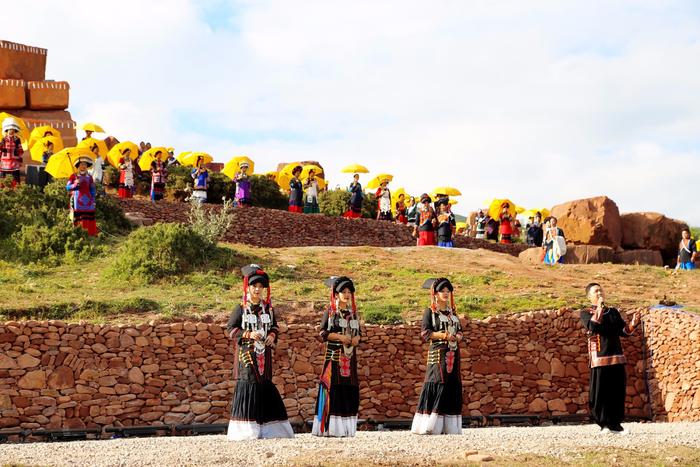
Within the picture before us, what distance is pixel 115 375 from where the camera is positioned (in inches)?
595

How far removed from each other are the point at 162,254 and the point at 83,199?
Result: 9.82ft

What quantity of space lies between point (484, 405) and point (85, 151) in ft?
38.8

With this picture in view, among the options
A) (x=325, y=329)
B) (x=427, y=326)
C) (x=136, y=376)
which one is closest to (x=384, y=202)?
(x=136, y=376)

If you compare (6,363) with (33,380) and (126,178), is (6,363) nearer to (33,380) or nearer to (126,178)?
(33,380)

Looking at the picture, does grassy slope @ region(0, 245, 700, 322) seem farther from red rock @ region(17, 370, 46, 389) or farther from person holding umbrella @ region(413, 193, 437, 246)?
red rock @ region(17, 370, 46, 389)

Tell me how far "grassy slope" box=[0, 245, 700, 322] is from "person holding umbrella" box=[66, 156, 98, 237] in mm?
1664

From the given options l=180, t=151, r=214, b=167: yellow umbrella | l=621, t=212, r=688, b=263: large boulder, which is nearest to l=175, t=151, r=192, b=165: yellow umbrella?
l=180, t=151, r=214, b=167: yellow umbrella

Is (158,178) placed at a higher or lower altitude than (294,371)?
higher

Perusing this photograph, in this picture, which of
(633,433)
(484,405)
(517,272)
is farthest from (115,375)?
(517,272)

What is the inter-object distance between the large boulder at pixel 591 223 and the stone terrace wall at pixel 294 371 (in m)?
13.5

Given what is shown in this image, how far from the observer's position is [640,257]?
30.6 meters

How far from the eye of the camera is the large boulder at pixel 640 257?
30172 millimetres

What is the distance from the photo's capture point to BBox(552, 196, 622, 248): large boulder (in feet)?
101

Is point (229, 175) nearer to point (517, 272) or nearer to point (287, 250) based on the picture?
point (287, 250)
